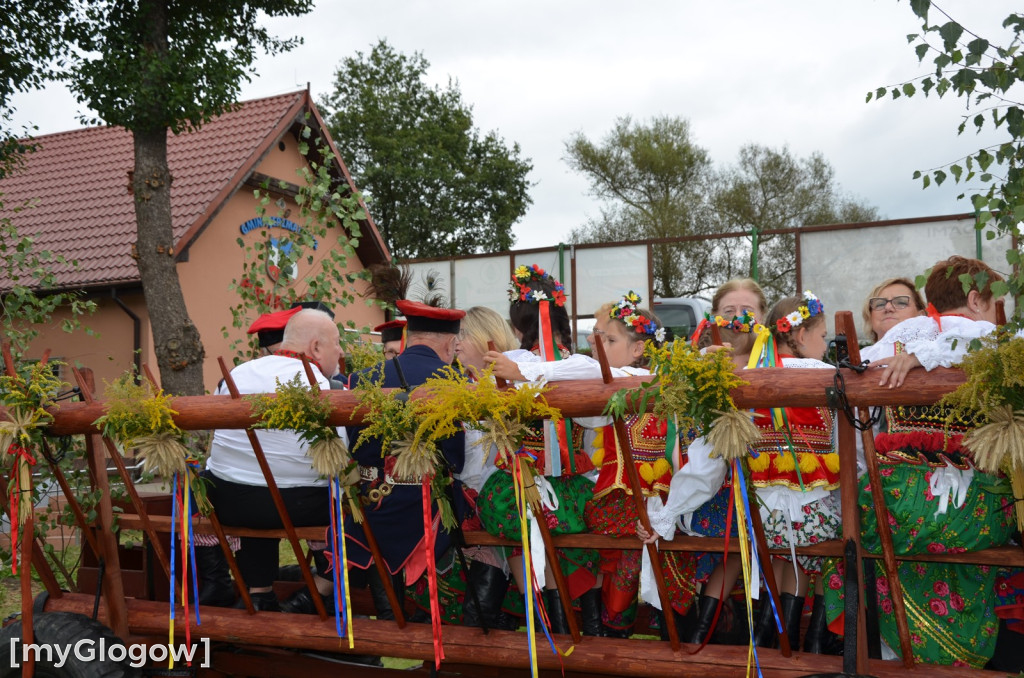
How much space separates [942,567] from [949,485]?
253mm

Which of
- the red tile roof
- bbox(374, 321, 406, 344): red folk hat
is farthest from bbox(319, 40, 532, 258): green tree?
bbox(374, 321, 406, 344): red folk hat

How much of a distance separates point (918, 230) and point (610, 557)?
6950mm

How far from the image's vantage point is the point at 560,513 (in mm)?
3064

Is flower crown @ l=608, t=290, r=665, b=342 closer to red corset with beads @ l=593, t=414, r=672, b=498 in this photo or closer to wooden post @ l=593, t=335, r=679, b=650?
red corset with beads @ l=593, t=414, r=672, b=498

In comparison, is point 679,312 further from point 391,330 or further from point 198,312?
point 198,312

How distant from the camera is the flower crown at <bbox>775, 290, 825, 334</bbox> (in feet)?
11.3

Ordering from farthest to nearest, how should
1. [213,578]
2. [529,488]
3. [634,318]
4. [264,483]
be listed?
[213,578]
[264,483]
[634,318]
[529,488]

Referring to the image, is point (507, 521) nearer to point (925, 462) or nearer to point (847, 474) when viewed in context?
point (847, 474)

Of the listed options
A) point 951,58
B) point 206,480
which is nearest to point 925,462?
point 951,58

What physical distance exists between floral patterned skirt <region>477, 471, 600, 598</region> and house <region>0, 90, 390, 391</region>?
32.2 feet

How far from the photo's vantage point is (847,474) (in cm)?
250

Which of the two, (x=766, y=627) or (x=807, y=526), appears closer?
(x=807, y=526)

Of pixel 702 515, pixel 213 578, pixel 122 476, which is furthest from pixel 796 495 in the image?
pixel 122 476

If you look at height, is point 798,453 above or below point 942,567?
above
